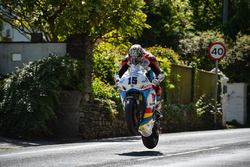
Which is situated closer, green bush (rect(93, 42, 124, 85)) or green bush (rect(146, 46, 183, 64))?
green bush (rect(93, 42, 124, 85))

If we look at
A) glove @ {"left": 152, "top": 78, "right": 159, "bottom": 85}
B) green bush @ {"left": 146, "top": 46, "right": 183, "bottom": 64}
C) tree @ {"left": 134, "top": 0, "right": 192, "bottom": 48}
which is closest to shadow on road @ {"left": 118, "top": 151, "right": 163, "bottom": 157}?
glove @ {"left": 152, "top": 78, "right": 159, "bottom": 85}

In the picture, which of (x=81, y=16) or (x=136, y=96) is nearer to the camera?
(x=136, y=96)

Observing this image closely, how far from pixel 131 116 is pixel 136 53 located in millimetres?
1218

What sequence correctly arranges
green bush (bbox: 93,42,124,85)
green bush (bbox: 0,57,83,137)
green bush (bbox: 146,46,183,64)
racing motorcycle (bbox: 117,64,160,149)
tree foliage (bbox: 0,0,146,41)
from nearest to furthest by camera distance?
racing motorcycle (bbox: 117,64,160,149) < green bush (bbox: 0,57,83,137) < tree foliage (bbox: 0,0,146,41) < green bush (bbox: 93,42,124,85) < green bush (bbox: 146,46,183,64)

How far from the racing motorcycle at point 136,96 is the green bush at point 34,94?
4.86 metres

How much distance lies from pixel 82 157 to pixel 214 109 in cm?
1631

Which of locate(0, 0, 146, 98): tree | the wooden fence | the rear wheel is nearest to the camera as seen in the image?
the rear wheel

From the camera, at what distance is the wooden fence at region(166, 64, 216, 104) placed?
25.7 m

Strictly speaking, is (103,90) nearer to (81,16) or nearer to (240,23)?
(81,16)

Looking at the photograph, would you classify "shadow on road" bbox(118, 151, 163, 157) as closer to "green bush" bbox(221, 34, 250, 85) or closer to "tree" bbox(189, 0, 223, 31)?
"green bush" bbox(221, 34, 250, 85)

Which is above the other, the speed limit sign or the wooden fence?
the speed limit sign

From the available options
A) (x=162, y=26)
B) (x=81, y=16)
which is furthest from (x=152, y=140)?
(x=162, y=26)

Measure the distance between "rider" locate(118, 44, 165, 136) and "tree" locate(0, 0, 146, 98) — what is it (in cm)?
596

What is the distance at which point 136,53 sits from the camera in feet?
41.0
